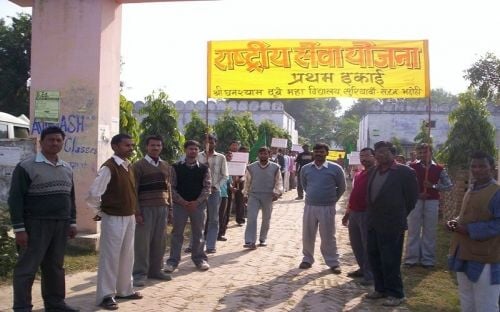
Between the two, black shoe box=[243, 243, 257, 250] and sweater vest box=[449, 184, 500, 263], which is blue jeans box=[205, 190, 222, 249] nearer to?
black shoe box=[243, 243, 257, 250]

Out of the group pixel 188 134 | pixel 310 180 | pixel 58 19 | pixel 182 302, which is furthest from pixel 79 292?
pixel 188 134

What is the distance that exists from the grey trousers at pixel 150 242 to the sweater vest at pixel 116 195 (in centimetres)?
85

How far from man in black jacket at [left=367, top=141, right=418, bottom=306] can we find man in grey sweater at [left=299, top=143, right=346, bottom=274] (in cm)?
165

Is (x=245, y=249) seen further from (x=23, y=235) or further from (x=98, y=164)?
(x=23, y=235)

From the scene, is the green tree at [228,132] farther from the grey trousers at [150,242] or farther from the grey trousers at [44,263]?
the grey trousers at [44,263]

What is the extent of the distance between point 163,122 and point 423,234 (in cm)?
716

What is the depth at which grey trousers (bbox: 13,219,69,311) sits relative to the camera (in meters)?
4.86

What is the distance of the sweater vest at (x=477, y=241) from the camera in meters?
4.31

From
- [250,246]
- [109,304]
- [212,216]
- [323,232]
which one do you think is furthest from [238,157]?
[109,304]

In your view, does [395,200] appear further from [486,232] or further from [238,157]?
[238,157]

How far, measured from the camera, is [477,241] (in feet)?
14.3

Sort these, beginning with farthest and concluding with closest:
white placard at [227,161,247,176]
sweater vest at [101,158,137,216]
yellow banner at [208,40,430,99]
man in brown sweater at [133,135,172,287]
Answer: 1. white placard at [227,161,247,176]
2. yellow banner at [208,40,430,99]
3. man in brown sweater at [133,135,172,287]
4. sweater vest at [101,158,137,216]

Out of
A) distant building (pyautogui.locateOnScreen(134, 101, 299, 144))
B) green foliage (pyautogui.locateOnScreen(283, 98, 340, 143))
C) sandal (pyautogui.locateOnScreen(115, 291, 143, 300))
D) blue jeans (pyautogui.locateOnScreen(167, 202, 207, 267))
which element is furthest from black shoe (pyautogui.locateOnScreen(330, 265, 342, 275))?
green foliage (pyautogui.locateOnScreen(283, 98, 340, 143))

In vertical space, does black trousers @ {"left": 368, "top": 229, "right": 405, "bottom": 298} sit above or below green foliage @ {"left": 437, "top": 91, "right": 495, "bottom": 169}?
below
